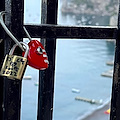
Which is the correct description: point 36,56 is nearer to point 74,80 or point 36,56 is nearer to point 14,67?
point 14,67

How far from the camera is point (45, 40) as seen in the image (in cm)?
55

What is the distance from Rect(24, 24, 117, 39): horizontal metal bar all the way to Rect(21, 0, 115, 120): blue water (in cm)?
640

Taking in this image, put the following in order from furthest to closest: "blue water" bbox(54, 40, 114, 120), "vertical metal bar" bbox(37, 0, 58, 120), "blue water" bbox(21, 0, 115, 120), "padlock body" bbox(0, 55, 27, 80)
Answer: "blue water" bbox(54, 40, 114, 120) → "blue water" bbox(21, 0, 115, 120) → "vertical metal bar" bbox(37, 0, 58, 120) → "padlock body" bbox(0, 55, 27, 80)

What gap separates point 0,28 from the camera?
0.44 meters

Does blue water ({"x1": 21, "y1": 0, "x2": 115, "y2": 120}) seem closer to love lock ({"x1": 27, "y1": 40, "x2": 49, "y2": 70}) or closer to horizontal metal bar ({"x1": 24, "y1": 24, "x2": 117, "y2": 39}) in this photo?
horizontal metal bar ({"x1": 24, "y1": 24, "x2": 117, "y2": 39})

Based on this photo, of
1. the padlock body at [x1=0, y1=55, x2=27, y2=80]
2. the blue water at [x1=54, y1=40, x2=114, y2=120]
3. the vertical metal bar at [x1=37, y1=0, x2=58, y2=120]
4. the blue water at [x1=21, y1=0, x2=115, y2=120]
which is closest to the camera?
the padlock body at [x1=0, y1=55, x2=27, y2=80]

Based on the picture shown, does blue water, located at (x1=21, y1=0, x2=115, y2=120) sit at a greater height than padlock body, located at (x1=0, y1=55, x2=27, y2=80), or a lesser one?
lesser

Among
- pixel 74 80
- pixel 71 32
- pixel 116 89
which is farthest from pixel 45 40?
pixel 74 80

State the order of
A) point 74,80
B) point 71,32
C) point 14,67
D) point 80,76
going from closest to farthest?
point 14,67
point 71,32
point 74,80
point 80,76

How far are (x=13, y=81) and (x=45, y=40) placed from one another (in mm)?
131

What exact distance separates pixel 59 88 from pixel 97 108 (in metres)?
2.60

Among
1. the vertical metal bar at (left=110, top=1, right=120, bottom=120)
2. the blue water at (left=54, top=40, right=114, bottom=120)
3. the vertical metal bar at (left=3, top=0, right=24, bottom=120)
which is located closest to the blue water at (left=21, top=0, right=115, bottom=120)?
the blue water at (left=54, top=40, right=114, bottom=120)

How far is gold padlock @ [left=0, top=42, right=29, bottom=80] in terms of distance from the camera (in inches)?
15.4

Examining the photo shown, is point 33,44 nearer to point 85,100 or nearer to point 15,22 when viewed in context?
point 15,22
